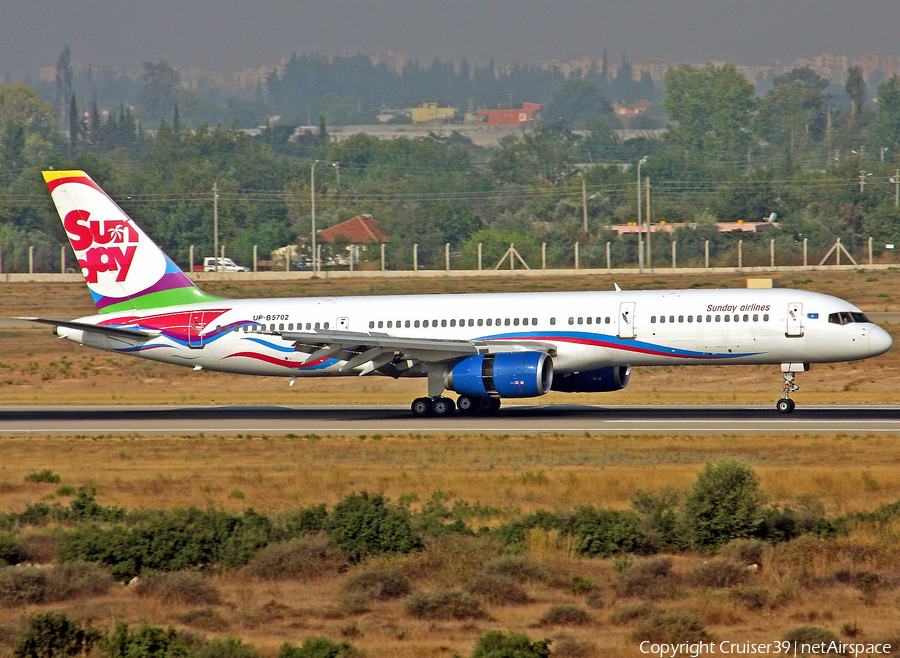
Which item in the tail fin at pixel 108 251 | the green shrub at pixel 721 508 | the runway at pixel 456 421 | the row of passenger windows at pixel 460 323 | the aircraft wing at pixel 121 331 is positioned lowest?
the runway at pixel 456 421

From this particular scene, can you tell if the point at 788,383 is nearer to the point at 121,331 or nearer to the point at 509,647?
the point at 121,331

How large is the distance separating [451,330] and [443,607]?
23.7 m

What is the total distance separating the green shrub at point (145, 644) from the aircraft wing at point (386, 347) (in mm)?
22820

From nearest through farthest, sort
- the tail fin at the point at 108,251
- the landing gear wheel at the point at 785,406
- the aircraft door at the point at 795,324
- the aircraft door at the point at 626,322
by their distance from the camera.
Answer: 1. the aircraft door at the point at 795,324
2. the landing gear wheel at the point at 785,406
3. the aircraft door at the point at 626,322
4. the tail fin at the point at 108,251

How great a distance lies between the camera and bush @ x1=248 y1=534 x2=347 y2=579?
54.3ft

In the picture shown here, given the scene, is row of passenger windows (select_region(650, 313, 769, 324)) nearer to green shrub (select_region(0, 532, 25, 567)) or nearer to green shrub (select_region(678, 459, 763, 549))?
green shrub (select_region(678, 459, 763, 549))

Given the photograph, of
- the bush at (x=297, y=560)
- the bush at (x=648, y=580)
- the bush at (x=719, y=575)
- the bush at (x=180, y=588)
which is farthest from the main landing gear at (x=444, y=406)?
the bush at (x=180, y=588)

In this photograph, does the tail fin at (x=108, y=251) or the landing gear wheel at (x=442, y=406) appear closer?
the landing gear wheel at (x=442, y=406)

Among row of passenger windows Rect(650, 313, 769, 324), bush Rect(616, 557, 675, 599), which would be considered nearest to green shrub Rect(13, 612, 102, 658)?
bush Rect(616, 557, 675, 599)

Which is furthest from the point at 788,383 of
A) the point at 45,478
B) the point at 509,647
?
the point at 509,647

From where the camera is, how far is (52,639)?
42.2 ft

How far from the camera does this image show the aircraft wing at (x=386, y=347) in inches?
1419

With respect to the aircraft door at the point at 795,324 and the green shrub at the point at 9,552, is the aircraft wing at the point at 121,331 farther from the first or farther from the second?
the green shrub at the point at 9,552

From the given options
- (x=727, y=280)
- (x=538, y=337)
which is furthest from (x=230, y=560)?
(x=727, y=280)
